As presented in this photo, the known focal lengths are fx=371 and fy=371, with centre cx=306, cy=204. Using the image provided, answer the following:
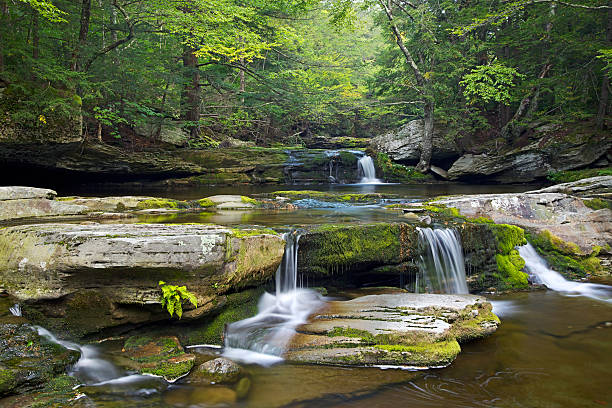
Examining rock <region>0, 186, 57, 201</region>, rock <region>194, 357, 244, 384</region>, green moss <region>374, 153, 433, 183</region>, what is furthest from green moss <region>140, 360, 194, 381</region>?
green moss <region>374, 153, 433, 183</region>

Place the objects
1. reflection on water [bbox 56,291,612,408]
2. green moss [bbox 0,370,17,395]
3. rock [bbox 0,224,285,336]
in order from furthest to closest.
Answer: rock [bbox 0,224,285,336]
reflection on water [bbox 56,291,612,408]
green moss [bbox 0,370,17,395]

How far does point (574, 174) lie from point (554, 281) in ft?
30.9

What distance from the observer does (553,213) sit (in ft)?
26.7

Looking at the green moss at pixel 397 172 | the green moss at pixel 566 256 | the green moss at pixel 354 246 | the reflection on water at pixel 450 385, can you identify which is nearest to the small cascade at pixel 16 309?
the reflection on water at pixel 450 385

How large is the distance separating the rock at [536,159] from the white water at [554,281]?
9852mm

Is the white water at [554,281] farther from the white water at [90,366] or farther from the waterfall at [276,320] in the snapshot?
the white water at [90,366]

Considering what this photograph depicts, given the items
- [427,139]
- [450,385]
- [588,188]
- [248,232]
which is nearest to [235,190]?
[248,232]

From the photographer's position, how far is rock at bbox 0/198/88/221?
6.71 m

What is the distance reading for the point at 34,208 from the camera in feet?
23.0

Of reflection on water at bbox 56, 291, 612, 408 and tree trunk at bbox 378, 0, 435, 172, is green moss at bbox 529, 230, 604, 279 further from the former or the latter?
tree trunk at bbox 378, 0, 435, 172

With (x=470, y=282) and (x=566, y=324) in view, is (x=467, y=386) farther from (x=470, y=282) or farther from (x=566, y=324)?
(x=470, y=282)

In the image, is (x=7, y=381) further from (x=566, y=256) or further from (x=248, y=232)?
(x=566, y=256)

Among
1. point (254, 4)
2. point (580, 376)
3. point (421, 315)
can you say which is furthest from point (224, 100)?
point (580, 376)

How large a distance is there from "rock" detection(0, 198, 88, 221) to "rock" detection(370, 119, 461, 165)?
15.1 meters
